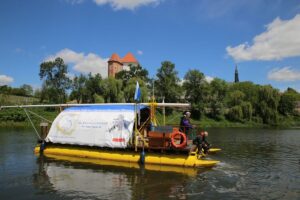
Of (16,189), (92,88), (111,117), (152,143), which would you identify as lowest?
(16,189)

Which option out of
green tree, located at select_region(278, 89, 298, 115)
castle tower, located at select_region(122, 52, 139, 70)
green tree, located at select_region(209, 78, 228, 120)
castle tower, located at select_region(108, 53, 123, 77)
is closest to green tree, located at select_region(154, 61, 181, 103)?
green tree, located at select_region(209, 78, 228, 120)

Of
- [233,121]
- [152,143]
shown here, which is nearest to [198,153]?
[152,143]

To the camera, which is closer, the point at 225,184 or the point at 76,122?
the point at 225,184

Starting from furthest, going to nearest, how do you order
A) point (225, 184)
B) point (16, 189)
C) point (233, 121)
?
point (233, 121) → point (225, 184) → point (16, 189)

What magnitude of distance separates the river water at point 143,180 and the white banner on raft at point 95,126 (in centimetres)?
160

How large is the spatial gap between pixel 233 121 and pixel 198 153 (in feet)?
199

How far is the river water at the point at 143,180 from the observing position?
1319cm

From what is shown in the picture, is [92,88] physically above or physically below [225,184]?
above

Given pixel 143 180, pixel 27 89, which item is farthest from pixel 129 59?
pixel 143 180

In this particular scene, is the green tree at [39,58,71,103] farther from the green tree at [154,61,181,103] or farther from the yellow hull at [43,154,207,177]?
the yellow hull at [43,154,207,177]

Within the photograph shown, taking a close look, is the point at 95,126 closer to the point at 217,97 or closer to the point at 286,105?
the point at 217,97

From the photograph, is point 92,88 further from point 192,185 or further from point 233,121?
point 192,185

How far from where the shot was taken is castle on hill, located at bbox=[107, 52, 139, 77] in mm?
136500

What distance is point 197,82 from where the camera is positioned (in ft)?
274
